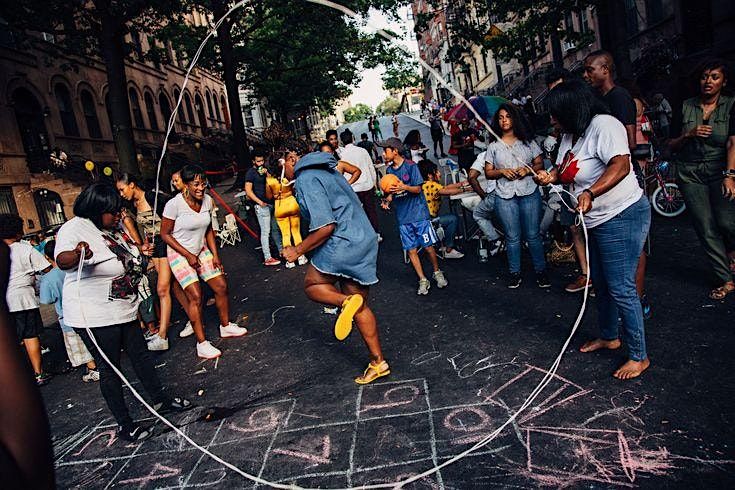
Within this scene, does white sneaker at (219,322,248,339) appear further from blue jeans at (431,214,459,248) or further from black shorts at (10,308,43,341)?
blue jeans at (431,214,459,248)

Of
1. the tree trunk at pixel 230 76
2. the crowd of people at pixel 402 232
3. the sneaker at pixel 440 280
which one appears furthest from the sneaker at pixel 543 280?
the tree trunk at pixel 230 76

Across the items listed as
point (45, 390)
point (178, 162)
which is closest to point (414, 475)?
point (45, 390)

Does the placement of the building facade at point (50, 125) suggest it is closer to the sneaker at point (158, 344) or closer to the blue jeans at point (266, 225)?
the blue jeans at point (266, 225)

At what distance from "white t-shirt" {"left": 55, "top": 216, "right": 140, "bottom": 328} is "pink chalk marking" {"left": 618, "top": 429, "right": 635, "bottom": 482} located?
3.53 m

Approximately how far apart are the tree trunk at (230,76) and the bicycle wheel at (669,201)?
13.5 meters

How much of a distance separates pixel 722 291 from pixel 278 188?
6.28 meters

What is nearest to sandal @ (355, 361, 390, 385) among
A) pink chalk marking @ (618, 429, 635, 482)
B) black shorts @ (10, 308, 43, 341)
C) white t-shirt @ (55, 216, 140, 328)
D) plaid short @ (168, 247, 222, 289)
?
pink chalk marking @ (618, 429, 635, 482)

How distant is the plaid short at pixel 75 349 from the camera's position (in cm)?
582

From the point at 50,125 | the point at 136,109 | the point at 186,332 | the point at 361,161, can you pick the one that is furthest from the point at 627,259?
the point at 136,109

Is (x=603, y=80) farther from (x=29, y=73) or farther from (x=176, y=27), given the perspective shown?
(x=29, y=73)

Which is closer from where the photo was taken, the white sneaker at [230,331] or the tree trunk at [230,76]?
the white sneaker at [230,331]

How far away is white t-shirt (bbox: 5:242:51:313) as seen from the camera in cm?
566

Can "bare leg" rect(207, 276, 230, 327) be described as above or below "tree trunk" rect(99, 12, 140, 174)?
below

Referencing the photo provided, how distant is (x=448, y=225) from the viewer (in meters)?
7.77
